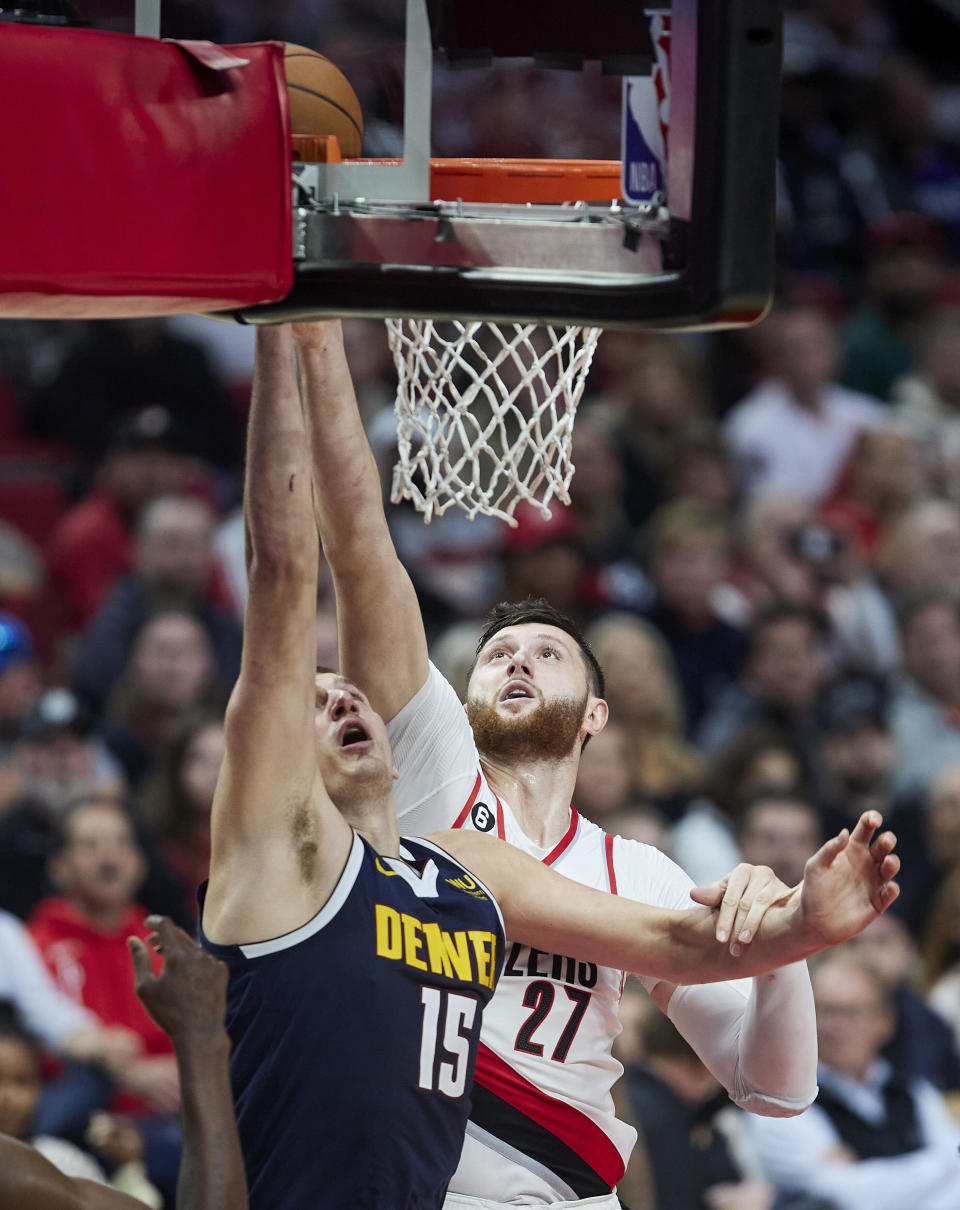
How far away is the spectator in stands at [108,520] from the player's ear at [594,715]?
3.22 meters

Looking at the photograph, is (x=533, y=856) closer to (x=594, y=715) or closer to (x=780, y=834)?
(x=594, y=715)


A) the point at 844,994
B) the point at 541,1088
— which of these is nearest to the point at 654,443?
the point at 844,994

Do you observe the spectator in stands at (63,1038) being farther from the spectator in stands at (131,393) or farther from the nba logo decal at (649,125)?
the nba logo decal at (649,125)

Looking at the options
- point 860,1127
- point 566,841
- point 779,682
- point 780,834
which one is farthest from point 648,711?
point 566,841

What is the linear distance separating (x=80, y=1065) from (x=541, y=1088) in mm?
2323

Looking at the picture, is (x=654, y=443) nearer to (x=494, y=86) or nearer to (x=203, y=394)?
(x=203, y=394)

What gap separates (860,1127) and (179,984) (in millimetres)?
3955

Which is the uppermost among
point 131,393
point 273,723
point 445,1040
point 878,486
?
point 273,723

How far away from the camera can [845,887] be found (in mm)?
3420

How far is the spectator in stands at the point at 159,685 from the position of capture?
22.8 feet

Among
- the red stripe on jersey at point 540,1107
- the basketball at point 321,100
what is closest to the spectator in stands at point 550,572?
the red stripe on jersey at point 540,1107

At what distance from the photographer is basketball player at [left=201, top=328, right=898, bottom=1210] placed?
331 centimetres

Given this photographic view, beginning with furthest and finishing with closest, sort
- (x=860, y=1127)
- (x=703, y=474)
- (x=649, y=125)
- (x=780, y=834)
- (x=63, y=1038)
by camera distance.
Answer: (x=703, y=474)
(x=780, y=834)
(x=860, y=1127)
(x=63, y=1038)
(x=649, y=125)

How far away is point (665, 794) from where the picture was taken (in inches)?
282
